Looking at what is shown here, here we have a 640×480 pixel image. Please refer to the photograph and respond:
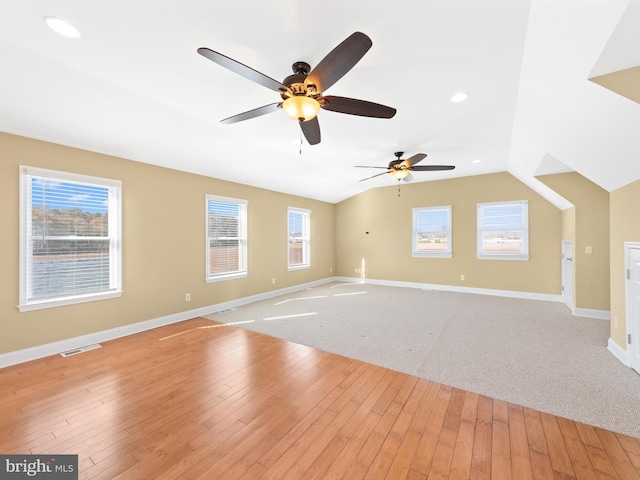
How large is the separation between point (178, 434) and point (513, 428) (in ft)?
8.08

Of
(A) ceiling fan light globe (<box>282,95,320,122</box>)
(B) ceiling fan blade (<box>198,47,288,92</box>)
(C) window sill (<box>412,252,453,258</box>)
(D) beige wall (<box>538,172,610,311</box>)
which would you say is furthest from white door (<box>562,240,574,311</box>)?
(B) ceiling fan blade (<box>198,47,288,92</box>)

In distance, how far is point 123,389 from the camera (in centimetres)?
246

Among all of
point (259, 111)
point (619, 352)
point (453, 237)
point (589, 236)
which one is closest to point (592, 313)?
point (589, 236)

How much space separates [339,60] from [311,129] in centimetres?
85

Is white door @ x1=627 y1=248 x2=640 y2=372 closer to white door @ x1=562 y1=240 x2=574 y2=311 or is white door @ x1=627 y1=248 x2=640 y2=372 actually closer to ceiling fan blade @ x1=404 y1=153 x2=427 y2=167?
white door @ x1=562 y1=240 x2=574 y2=311

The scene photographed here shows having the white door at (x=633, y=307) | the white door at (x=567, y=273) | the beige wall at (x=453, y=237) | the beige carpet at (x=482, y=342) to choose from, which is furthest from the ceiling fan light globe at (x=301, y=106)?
the beige wall at (x=453, y=237)

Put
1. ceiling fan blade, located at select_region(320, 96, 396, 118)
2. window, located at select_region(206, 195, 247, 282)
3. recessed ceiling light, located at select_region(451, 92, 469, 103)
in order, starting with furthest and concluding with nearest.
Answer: window, located at select_region(206, 195, 247, 282)
recessed ceiling light, located at select_region(451, 92, 469, 103)
ceiling fan blade, located at select_region(320, 96, 396, 118)

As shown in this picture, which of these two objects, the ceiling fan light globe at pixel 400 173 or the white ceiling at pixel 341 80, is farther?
the ceiling fan light globe at pixel 400 173

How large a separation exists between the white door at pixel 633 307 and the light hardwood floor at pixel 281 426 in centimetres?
143

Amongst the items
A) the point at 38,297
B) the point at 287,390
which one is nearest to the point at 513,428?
the point at 287,390

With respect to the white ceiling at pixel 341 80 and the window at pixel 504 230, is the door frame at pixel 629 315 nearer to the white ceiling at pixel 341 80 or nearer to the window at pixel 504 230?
the white ceiling at pixel 341 80

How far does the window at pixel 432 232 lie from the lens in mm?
6832

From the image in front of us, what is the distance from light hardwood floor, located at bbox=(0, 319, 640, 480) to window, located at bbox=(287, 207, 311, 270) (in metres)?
4.28

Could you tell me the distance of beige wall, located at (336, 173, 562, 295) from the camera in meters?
5.72
